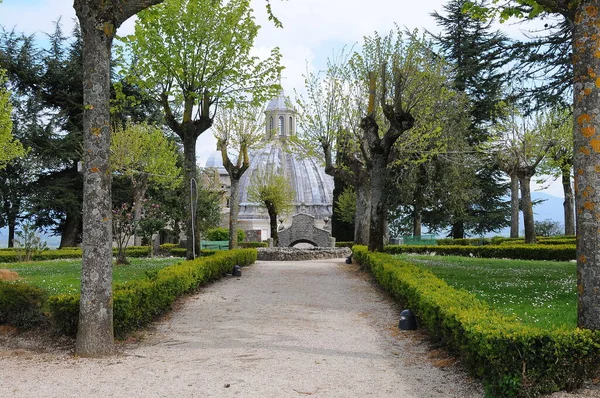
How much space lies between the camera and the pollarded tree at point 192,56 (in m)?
15.0

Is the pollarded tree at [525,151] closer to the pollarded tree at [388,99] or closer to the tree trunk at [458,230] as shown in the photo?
the pollarded tree at [388,99]

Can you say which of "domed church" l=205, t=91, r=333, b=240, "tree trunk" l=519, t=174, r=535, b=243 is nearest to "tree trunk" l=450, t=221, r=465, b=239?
"tree trunk" l=519, t=174, r=535, b=243

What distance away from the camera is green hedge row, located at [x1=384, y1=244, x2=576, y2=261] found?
20359 millimetres

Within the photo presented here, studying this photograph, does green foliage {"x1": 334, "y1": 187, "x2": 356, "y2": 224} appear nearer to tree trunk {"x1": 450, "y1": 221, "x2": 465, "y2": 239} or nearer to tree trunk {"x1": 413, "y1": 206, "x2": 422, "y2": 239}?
tree trunk {"x1": 413, "y1": 206, "x2": 422, "y2": 239}

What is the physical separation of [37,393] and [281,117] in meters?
66.8

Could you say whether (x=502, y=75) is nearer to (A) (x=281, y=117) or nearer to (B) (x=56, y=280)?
(B) (x=56, y=280)

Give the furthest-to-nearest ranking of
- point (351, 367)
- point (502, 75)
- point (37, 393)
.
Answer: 1. point (502, 75)
2. point (351, 367)
3. point (37, 393)

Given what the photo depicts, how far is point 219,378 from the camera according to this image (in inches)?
230

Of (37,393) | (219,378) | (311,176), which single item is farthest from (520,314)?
(311,176)

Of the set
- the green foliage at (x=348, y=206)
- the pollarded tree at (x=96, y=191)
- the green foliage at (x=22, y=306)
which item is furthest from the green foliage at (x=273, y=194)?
the pollarded tree at (x=96, y=191)

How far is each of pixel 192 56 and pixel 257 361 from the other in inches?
415

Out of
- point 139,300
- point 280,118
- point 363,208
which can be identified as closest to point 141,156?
point 363,208

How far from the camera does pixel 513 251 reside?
863 inches

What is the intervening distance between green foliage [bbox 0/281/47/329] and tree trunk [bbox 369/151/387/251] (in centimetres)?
1018
